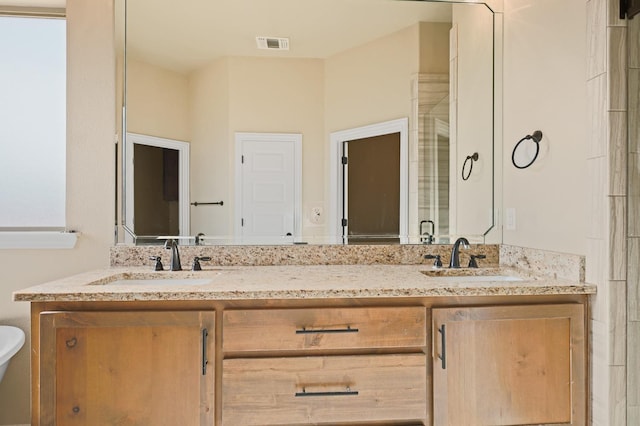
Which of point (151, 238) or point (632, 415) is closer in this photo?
point (632, 415)

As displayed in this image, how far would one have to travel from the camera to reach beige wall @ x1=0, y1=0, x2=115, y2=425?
1.88 meters

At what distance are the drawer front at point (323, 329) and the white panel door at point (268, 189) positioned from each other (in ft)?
2.21

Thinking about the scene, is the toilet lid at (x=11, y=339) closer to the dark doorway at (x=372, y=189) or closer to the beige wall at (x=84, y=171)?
the beige wall at (x=84, y=171)

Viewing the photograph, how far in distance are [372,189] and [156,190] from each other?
1110 mm

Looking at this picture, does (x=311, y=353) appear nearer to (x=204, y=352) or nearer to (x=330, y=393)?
(x=330, y=393)

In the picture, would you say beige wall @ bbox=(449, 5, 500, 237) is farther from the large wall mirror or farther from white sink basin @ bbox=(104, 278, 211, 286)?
white sink basin @ bbox=(104, 278, 211, 286)

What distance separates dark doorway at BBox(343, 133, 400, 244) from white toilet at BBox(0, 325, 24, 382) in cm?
159

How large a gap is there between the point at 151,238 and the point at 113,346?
715 millimetres

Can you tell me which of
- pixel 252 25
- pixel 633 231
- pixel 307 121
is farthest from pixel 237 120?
pixel 633 231

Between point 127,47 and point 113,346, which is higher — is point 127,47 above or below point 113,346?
above

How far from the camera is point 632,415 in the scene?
1.41 metres

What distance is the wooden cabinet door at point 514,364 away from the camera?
1.44 meters

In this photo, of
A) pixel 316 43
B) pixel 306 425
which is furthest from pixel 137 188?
pixel 306 425

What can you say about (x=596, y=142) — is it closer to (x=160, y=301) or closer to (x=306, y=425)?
(x=306, y=425)
